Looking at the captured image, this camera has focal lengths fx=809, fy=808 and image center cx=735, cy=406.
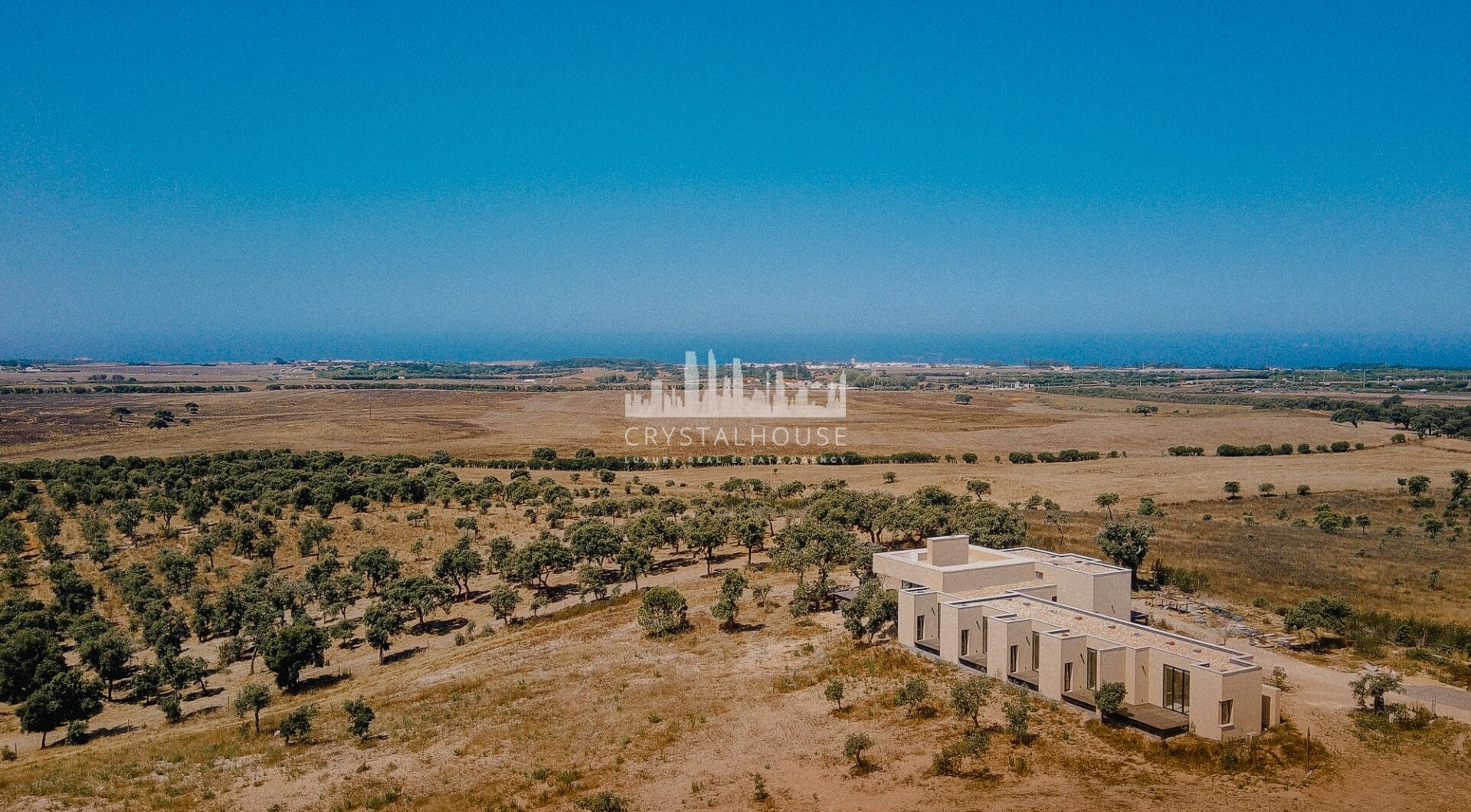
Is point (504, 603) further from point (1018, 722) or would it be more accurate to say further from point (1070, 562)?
point (1070, 562)

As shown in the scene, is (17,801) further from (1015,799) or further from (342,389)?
(342,389)

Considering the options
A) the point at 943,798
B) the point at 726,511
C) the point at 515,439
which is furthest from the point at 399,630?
the point at 515,439

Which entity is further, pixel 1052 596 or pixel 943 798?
pixel 1052 596

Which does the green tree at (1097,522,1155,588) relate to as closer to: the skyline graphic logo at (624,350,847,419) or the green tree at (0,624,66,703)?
the green tree at (0,624,66,703)

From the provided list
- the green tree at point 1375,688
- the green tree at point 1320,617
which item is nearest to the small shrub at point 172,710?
the green tree at point 1375,688

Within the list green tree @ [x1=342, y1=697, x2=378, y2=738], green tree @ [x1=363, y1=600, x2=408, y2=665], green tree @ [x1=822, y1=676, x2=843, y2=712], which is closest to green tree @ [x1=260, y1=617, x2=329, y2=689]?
green tree @ [x1=363, y1=600, x2=408, y2=665]

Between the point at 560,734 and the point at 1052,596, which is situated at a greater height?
the point at 1052,596
